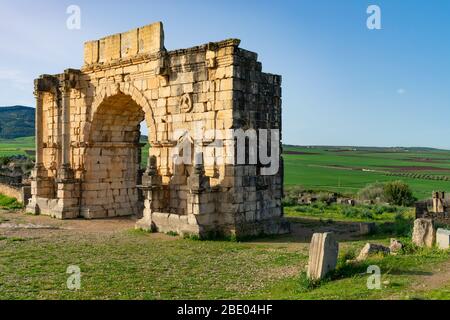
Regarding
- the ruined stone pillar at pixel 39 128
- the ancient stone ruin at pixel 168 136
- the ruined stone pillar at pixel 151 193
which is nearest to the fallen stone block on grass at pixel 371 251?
the ancient stone ruin at pixel 168 136

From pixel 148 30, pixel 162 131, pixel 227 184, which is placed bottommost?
pixel 227 184

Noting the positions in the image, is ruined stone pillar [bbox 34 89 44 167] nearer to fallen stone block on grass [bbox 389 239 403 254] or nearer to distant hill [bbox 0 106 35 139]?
fallen stone block on grass [bbox 389 239 403 254]

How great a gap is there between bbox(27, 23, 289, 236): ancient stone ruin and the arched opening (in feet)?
0.13

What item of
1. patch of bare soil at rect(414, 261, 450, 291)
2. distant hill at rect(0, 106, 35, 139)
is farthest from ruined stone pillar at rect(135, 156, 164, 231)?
distant hill at rect(0, 106, 35, 139)

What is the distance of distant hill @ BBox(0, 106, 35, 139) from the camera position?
5074 inches

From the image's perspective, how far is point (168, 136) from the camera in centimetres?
1459

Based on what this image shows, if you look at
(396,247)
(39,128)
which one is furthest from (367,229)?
(39,128)

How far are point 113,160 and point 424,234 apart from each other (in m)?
12.0

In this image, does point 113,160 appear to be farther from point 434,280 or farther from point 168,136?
point 434,280

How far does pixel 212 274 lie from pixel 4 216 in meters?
11.7

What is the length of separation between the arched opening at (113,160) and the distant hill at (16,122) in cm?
11983
